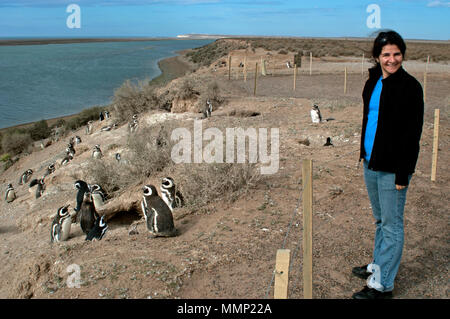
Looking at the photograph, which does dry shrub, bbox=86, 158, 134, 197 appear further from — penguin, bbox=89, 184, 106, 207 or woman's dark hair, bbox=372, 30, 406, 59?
woman's dark hair, bbox=372, 30, 406, 59

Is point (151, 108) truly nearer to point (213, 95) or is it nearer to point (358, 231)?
point (213, 95)

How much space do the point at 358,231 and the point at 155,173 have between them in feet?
14.7

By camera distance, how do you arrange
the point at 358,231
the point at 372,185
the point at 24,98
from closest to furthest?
the point at 372,185 → the point at 358,231 → the point at 24,98

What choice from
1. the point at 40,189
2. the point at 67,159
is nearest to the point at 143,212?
the point at 40,189

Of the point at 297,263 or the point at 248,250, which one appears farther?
the point at 248,250

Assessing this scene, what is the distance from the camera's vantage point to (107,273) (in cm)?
459

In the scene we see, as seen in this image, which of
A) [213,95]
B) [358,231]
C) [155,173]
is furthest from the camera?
[213,95]

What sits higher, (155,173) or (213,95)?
(213,95)

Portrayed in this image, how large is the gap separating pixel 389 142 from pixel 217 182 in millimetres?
3532

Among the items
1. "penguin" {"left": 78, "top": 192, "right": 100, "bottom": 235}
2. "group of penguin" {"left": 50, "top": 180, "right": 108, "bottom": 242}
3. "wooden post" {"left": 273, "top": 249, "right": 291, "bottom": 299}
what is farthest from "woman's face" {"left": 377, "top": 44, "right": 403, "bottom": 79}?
"penguin" {"left": 78, "top": 192, "right": 100, "bottom": 235}

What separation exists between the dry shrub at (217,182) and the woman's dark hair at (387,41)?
138 inches

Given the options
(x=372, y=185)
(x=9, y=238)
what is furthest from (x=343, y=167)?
(x=9, y=238)

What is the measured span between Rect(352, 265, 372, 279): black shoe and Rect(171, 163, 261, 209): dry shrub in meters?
2.61

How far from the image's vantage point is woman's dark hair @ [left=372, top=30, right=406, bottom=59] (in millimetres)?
3471
